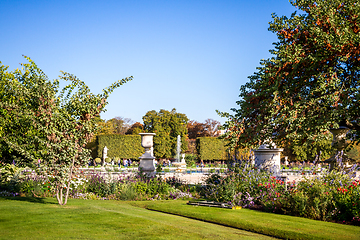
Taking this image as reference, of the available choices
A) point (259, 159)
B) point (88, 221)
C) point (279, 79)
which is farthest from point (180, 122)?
point (88, 221)

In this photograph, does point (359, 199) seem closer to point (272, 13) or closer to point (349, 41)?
point (349, 41)

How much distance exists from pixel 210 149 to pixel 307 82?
25602 mm

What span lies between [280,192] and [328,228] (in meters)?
2.26

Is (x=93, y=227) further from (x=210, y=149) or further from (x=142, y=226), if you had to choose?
(x=210, y=149)

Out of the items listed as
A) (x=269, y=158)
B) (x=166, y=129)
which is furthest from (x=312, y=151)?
(x=269, y=158)

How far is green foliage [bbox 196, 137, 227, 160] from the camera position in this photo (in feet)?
113

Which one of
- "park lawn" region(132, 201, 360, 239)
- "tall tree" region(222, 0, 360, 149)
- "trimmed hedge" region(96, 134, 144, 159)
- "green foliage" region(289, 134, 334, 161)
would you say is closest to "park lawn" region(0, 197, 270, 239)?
"park lawn" region(132, 201, 360, 239)

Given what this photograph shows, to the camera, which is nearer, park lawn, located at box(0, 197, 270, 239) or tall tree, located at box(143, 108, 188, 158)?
park lawn, located at box(0, 197, 270, 239)

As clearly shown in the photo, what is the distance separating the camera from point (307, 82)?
9.22m

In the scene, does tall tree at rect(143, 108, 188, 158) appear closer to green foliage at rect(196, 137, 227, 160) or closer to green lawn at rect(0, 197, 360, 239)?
green foliage at rect(196, 137, 227, 160)

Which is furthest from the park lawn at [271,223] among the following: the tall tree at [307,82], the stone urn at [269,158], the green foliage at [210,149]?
the green foliage at [210,149]

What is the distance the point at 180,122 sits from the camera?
4038cm

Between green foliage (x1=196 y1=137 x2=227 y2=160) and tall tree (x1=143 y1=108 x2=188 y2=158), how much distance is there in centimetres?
415

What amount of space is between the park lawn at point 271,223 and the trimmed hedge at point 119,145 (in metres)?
25.4
